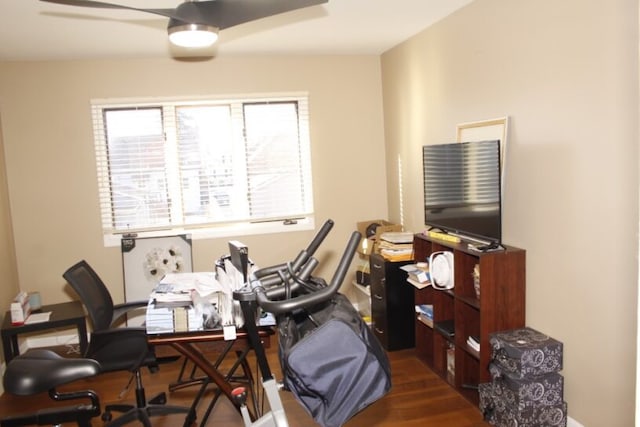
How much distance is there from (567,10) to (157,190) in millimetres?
3600

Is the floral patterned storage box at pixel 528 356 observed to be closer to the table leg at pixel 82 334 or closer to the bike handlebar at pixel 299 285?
the bike handlebar at pixel 299 285

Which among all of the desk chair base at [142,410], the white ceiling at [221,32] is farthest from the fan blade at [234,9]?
the desk chair base at [142,410]

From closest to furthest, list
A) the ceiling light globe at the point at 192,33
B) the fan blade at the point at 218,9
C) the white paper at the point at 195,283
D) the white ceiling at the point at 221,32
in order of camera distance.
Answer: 1. the fan blade at the point at 218,9
2. the ceiling light globe at the point at 192,33
3. the white paper at the point at 195,283
4. the white ceiling at the point at 221,32

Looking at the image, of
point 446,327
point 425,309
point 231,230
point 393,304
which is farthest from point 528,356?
point 231,230

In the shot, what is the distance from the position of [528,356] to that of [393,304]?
1.53 meters

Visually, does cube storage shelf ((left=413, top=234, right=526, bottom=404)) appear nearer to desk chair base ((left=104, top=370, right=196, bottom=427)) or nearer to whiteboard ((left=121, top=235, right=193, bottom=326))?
desk chair base ((left=104, top=370, right=196, bottom=427))

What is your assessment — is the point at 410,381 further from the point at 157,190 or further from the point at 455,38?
the point at 157,190

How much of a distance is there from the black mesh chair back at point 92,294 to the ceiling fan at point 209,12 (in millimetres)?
1695

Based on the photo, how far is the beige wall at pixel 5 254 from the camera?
4.09 meters

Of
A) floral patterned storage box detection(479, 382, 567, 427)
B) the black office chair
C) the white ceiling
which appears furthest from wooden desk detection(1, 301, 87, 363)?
floral patterned storage box detection(479, 382, 567, 427)

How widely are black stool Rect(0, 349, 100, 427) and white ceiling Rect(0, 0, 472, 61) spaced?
1965 millimetres

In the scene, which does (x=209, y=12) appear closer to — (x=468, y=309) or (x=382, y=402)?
(x=468, y=309)

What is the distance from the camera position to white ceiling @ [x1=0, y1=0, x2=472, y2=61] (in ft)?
10.4

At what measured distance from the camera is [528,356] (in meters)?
2.59
